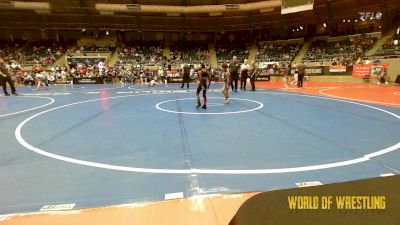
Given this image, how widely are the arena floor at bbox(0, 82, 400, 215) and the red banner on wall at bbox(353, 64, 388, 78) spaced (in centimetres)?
Answer: 1443

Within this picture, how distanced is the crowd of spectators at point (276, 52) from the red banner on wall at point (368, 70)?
13.5 m

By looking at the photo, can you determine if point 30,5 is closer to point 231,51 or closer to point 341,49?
point 231,51

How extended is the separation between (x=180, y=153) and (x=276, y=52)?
3750 cm

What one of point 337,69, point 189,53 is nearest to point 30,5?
point 189,53

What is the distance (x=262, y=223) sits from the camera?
1785 mm

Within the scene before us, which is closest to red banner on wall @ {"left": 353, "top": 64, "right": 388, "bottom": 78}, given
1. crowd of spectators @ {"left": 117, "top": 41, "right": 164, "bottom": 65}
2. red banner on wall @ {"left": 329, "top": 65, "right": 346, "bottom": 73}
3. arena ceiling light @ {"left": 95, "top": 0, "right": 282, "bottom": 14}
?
red banner on wall @ {"left": 329, "top": 65, "right": 346, "bottom": 73}

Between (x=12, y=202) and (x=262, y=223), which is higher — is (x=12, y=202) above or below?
below

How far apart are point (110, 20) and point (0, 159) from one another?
37.7 m

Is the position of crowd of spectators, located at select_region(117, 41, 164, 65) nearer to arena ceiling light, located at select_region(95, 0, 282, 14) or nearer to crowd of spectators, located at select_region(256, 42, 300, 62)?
arena ceiling light, located at select_region(95, 0, 282, 14)

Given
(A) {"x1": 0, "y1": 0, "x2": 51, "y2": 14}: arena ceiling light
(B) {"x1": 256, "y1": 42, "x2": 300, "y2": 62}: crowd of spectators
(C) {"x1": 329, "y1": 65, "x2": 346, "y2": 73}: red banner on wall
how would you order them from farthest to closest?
1. (B) {"x1": 256, "y1": 42, "x2": 300, "y2": 62}: crowd of spectators
2. (A) {"x1": 0, "y1": 0, "x2": 51, "y2": 14}: arena ceiling light
3. (C) {"x1": 329, "y1": 65, "x2": 346, "y2": 73}: red banner on wall

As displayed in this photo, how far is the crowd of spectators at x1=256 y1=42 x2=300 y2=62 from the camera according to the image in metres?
37.7

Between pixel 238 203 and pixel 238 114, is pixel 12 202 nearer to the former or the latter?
pixel 238 203

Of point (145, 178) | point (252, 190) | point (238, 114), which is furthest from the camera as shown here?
point (238, 114)

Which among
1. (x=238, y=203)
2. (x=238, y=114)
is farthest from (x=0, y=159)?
(x=238, y=114)
